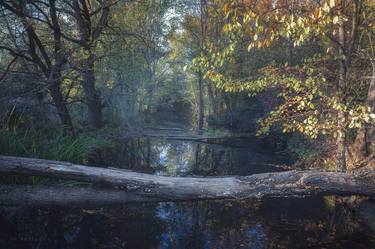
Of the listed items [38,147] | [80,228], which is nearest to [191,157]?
[38,147]

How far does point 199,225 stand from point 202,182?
1.02 metres

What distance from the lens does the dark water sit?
→ 5805 mm

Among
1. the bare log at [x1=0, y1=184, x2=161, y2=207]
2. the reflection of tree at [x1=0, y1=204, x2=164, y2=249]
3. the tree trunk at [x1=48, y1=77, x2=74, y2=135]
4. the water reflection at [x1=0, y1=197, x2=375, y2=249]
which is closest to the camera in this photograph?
the reflection of tree at [x1=0, y1=204, x2=164, y2=249]

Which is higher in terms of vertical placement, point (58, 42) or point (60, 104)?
point (58, 42)

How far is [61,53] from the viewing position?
9.56 metres

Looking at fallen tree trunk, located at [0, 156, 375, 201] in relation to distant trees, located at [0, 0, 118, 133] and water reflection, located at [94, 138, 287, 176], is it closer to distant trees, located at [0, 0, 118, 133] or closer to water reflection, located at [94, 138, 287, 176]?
distant trees, located at [0, 0, 118, 133]

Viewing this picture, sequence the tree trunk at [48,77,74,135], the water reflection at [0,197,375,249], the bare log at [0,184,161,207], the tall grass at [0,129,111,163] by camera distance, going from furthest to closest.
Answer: the tree trunk at [48,77,74,135] < the tall grass at [0,129,111,163] < the bare log at [0,184,161,207] < the water reflection at [0,197,375,249]

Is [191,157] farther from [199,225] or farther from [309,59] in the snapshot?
[199,225]

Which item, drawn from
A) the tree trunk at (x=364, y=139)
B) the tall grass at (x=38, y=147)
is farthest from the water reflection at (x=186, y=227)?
the tree trunk at (x=364, y=139)

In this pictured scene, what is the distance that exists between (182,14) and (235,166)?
615 inches

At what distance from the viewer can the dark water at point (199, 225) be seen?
19.0ft

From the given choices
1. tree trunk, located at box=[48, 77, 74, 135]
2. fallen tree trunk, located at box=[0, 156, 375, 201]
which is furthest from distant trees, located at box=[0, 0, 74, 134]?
fallen tree trunk, located at box=[0, 156, 375, 201]

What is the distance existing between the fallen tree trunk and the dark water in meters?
0.74

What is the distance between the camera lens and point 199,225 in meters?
6.66
